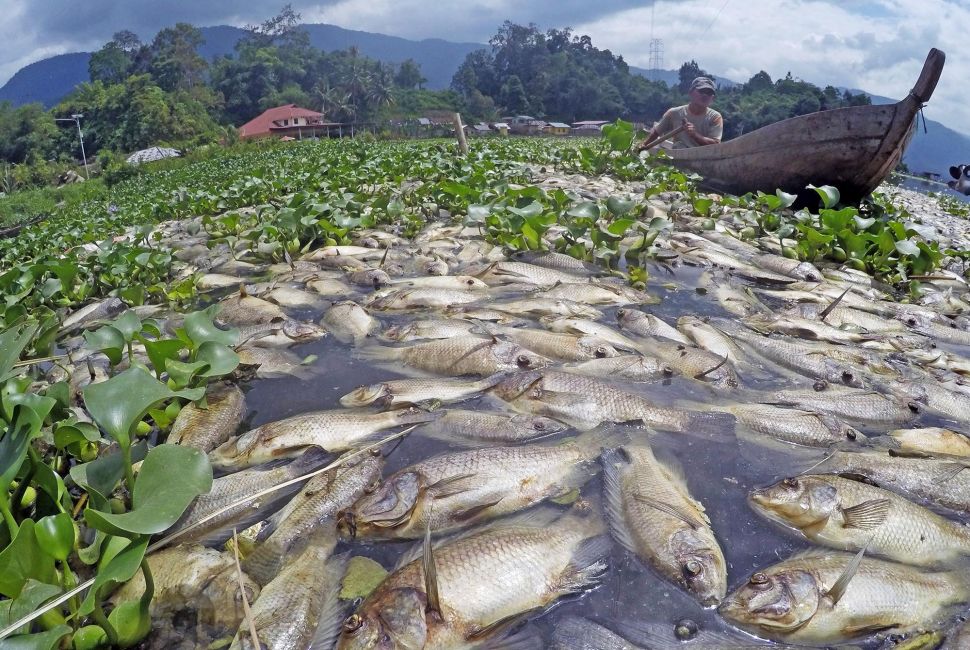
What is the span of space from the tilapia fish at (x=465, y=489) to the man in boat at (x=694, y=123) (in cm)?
1153

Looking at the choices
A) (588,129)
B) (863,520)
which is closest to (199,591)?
(863,520)

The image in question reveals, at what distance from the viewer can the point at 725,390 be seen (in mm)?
3602

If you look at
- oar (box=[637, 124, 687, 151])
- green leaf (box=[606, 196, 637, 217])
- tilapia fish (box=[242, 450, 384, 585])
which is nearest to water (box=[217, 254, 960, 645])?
tilapia fish (box=[242, 450, 384, 585])

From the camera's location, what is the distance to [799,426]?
3.12 metres

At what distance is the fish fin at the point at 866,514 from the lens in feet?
7.84

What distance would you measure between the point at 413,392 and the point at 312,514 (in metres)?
1.07

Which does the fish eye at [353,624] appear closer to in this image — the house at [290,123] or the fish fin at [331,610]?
the fish fin at [331,610]

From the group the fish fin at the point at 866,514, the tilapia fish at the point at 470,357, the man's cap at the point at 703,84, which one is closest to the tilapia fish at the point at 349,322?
the tilapia fish at the point at 470,357

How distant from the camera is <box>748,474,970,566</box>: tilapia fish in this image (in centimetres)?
234

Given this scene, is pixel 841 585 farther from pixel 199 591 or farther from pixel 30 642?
pixel 30 642

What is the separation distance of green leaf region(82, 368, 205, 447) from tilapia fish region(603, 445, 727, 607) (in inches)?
73.8

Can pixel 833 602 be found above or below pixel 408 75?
below

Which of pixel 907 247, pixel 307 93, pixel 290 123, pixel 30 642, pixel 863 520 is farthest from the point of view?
pixel 307 93

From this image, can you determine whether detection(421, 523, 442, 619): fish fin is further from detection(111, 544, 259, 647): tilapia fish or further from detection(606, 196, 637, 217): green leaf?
detection(606, 196, 637, 217): green leaf
